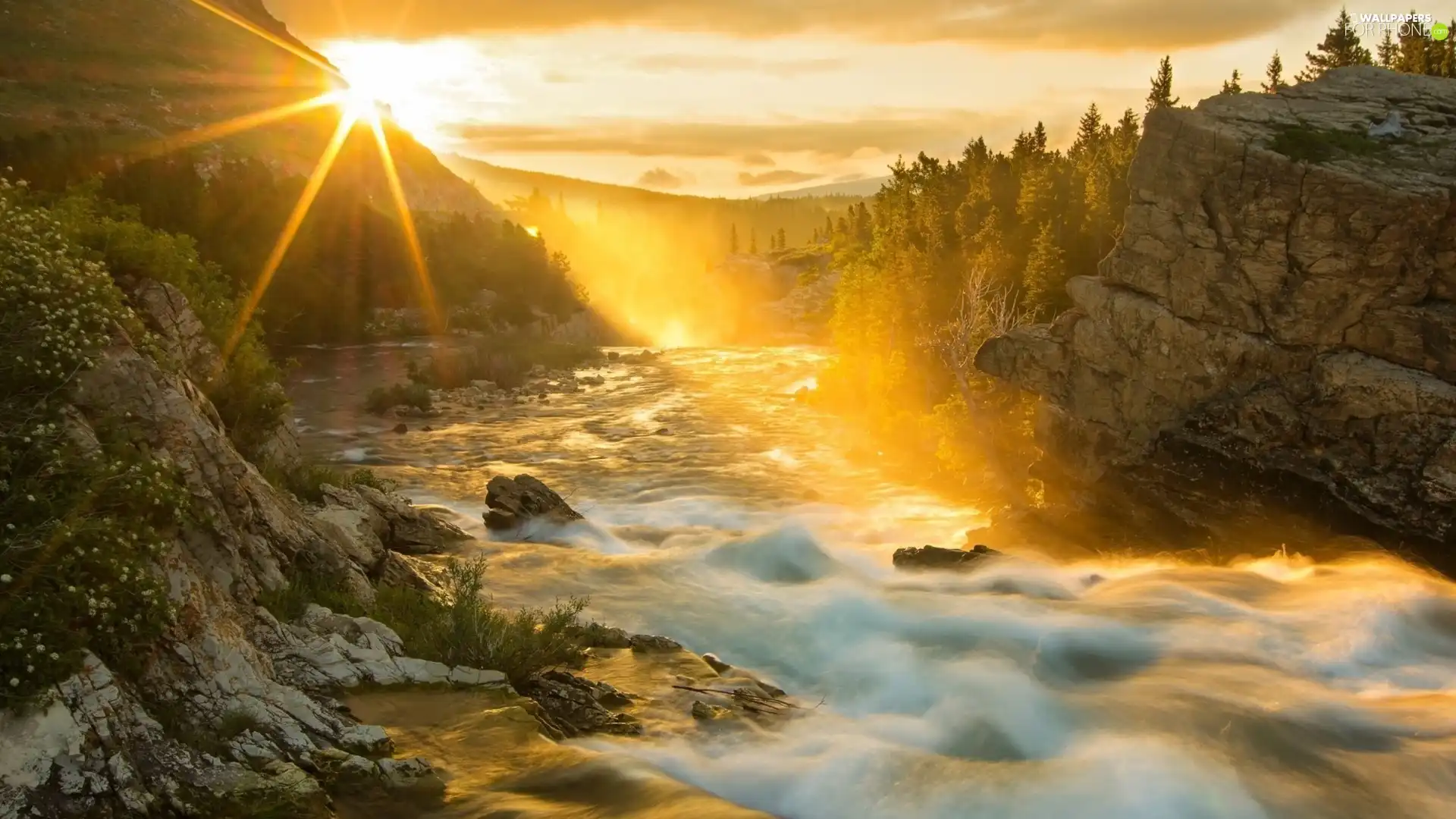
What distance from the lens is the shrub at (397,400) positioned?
41406 mm

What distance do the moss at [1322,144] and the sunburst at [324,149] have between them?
2383cm

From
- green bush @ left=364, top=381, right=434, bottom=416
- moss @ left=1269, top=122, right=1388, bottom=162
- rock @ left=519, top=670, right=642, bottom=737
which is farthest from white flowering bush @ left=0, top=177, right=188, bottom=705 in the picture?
green bush @ left=364, top=381, right=434, bottom=416

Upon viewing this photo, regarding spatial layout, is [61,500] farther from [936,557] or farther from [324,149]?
[324,149]

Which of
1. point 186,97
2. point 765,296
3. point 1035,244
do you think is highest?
point 186,97

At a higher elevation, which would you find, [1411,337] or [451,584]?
[1411,337]

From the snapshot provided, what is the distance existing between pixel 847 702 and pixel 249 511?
30.7 feet

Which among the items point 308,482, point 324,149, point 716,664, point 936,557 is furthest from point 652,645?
point 324,149

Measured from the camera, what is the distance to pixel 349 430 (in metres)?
37.3

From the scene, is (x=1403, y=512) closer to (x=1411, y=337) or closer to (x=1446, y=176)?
(x=1411, y=337)

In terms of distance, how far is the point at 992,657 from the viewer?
1689cm

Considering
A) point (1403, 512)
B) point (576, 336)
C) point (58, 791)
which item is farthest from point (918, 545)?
point (576, 336)

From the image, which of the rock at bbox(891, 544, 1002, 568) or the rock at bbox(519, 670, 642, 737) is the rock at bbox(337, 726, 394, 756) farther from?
the rock at bbox(891, 544, 1002, 568)

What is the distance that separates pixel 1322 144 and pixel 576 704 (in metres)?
21.9

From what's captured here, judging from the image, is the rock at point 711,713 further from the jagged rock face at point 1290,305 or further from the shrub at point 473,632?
the jagged rock face at point 1290,305
